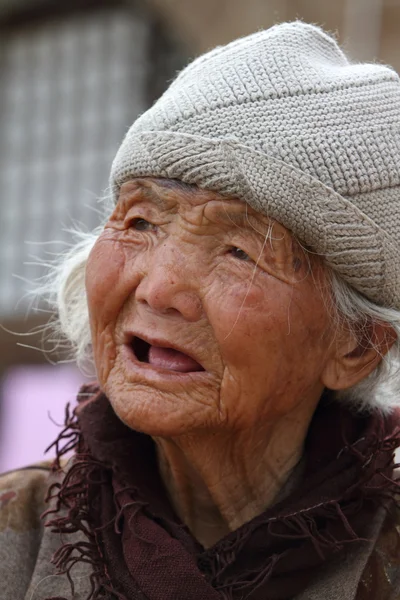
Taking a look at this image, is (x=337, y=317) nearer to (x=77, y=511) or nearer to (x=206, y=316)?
(x=206, y=316)

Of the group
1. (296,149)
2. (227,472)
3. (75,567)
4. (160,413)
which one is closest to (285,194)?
(296,149)

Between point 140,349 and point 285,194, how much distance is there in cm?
56

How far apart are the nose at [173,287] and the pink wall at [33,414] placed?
3.78m

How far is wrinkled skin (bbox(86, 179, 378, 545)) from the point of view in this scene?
7.88 ft

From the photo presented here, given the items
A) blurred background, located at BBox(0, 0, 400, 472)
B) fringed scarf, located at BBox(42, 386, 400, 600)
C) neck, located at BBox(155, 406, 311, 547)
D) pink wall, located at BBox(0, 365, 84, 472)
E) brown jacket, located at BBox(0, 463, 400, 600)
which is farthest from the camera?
blurred background, located at BBox(0, 0, 400, 472)

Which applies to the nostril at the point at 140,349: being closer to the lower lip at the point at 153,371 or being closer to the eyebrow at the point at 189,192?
the lower lip at the point at 153,371

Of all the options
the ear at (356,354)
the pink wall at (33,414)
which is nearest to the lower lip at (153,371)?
the ear at (356,354)

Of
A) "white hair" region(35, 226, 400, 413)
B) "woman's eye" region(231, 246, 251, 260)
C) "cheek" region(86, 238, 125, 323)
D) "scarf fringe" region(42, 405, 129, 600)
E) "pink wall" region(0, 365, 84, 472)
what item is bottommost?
"pink wall" region(0, 365, 84, 472)

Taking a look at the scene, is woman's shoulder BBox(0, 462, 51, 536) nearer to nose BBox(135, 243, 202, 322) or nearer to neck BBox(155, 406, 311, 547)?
neck BBox(155, 406, 311, 547)

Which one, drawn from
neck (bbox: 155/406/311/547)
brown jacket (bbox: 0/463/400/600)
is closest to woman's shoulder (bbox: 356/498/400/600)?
brown jacket (bbox: 0/463/400/600)

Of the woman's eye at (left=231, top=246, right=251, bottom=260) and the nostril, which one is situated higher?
the woman's eye at (left=231, top=246, right=251, bottom=260)

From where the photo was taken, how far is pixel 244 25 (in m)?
6.78

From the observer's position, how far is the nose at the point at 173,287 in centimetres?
238

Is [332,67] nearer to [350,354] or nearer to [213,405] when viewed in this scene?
[350,354]
